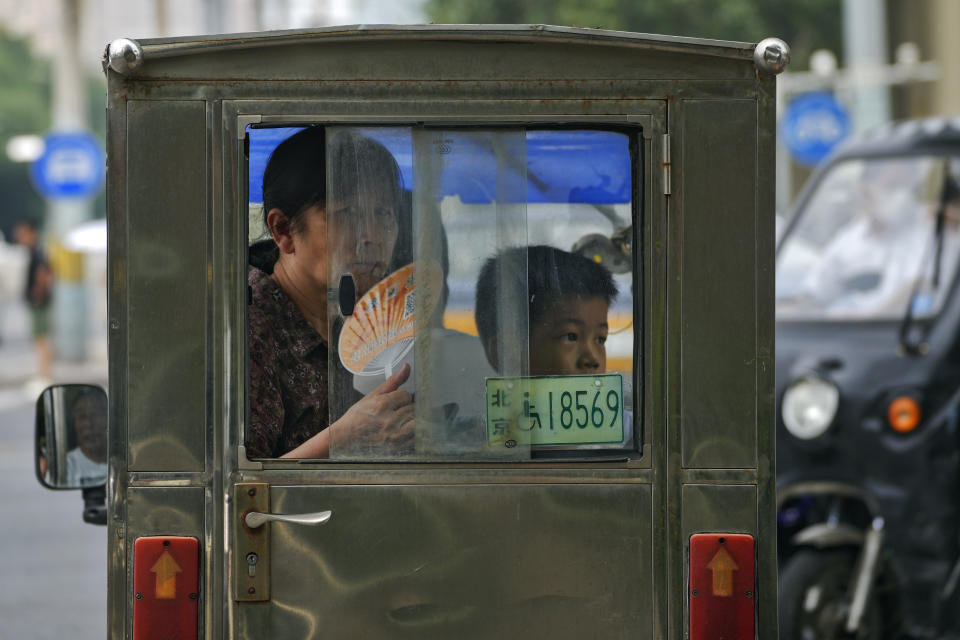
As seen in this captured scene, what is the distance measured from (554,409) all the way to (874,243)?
3724 mm

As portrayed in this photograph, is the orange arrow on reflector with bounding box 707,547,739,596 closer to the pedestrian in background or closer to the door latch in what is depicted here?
the door latch

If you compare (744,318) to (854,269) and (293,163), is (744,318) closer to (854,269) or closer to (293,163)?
(293,163)

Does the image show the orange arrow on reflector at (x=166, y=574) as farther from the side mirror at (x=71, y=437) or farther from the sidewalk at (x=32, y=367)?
the sidewalk at (x=32, y=367)

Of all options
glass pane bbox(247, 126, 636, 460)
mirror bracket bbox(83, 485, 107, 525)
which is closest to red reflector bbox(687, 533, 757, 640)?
glass pane bbox(247, 126, 636, 460)

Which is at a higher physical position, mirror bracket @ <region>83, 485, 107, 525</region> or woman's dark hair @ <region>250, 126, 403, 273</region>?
woman's dark hair @ <region>250, 126, 403, 273</region>

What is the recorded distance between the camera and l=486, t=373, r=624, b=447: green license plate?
3.10 m

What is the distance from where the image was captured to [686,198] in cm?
304

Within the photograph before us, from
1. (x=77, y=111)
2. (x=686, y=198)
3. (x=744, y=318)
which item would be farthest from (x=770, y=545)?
(x=77, y=111)

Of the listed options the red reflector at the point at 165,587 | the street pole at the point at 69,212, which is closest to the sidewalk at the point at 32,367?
the street pole at the point at 69,212

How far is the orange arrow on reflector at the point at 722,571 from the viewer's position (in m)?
3.08

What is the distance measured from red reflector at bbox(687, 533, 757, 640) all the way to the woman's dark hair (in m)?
1.01

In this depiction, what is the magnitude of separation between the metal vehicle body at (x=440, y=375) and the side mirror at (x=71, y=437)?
0.63 m

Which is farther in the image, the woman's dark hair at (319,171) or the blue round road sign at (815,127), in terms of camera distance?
the blue round road sign at (815,127)

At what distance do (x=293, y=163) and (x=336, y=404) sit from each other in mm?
527
